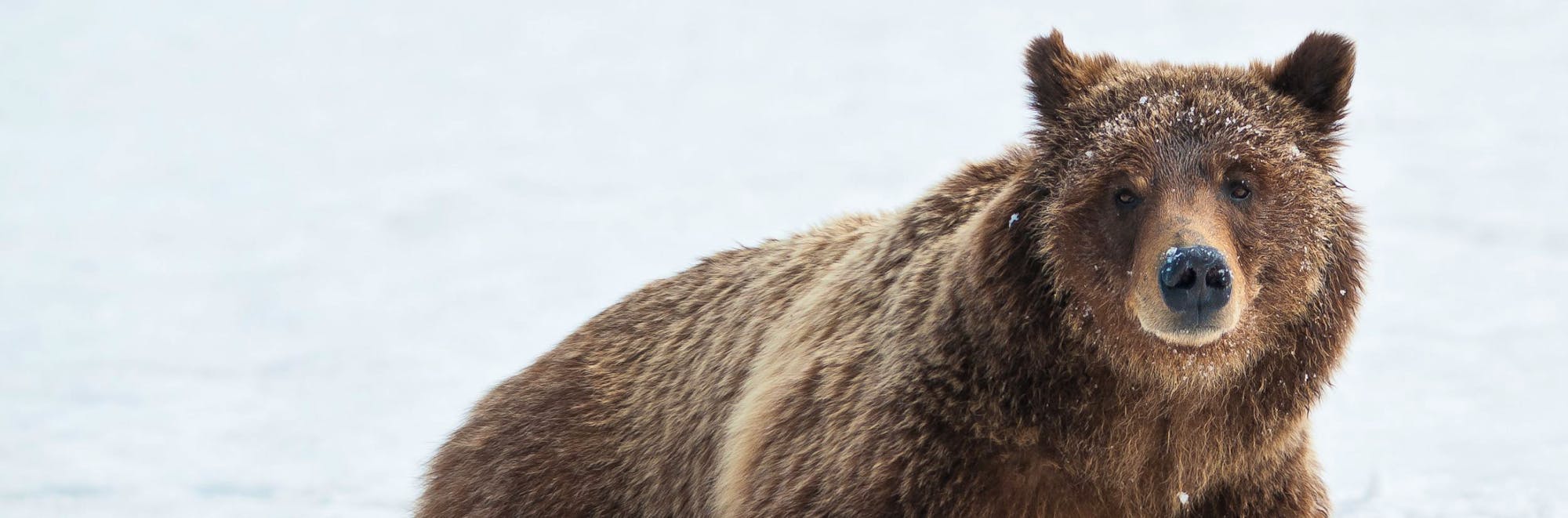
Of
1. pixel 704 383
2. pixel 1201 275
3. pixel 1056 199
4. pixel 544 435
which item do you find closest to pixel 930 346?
pixel 1056 199

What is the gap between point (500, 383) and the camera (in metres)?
6.66

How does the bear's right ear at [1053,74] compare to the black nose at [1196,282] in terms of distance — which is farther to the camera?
the bear's right ear at [1053,74]

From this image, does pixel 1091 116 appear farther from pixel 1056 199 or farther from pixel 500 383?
pixel 500 383

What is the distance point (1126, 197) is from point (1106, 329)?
1.22 feet

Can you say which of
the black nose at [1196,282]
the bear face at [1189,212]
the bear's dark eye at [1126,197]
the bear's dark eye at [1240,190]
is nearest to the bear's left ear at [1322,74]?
→ the bear face at [1189,212]

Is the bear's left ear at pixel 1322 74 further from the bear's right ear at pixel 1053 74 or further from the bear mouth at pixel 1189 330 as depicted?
the bear mouth at pixel 1189 330

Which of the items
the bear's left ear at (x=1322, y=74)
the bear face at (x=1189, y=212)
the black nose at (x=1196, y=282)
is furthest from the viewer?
the bear's left ear at (x=1322, y=74)

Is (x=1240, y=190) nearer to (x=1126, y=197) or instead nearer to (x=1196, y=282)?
(x=1126, y=197)

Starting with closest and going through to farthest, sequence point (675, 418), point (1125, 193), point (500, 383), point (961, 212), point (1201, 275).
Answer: point (1201, 275), point (1125, 193), point (961, 212), point (675, 418), point (500, 383)

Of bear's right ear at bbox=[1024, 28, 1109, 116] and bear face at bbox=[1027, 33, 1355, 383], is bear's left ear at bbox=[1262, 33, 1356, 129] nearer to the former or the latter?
bear face at bbox=[1027, 33, 1355, 383]

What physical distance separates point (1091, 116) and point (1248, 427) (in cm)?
102

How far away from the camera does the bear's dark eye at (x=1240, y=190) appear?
4.78 metres

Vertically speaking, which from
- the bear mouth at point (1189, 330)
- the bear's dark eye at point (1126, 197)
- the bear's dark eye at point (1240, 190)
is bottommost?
the bear mouth at point (1189, 330)

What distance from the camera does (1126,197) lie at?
187 inches
